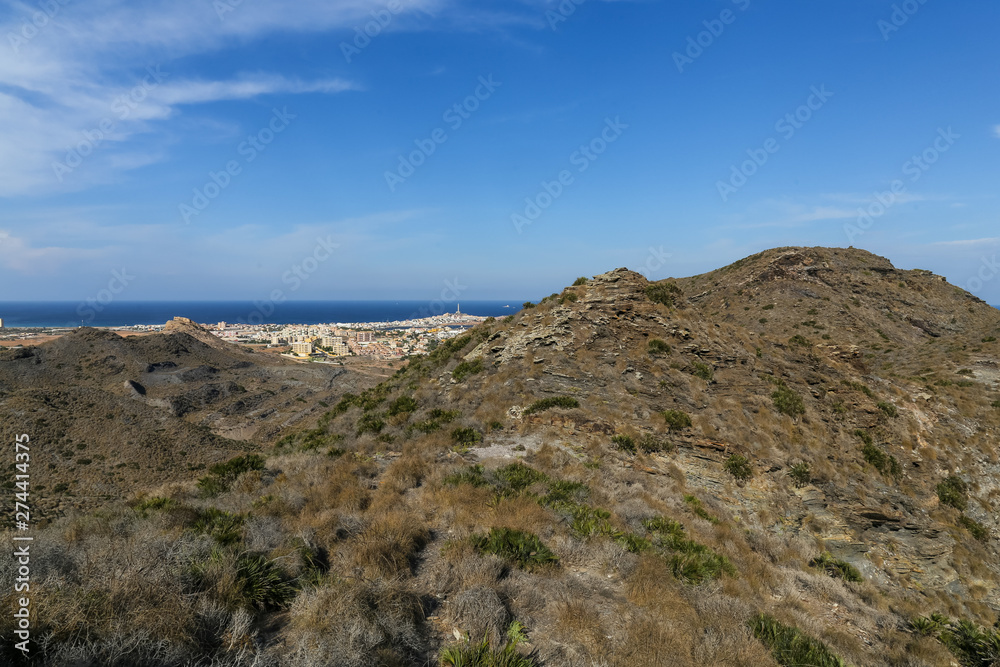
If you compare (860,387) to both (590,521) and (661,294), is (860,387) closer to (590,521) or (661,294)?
(661,294)

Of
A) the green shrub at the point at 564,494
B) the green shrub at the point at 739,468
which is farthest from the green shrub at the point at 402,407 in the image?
the green shrub at the point at 739,468

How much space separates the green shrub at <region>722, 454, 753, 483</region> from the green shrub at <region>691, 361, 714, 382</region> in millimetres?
4538

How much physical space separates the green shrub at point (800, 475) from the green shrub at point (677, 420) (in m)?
3.66

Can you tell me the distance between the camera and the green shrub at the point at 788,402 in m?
17.3

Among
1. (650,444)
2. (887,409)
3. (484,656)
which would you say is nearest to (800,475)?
(650,444)

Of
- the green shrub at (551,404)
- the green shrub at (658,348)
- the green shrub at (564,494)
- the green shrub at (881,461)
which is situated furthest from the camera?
the green shrub at (658,348)

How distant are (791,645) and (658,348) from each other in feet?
45.7

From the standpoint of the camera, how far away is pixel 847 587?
10188 mm

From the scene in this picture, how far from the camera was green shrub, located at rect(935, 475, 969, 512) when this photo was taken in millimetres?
16750

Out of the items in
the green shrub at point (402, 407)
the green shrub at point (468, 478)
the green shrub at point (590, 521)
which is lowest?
the green shrub at point (590, 521)

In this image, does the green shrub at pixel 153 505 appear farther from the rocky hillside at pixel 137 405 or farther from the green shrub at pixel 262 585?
the rocky hillside at pixel 137 405

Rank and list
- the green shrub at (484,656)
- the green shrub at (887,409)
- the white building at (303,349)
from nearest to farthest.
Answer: the green shrub at (484,656) < the green shrub at (887,409) < the white building at (303,349)

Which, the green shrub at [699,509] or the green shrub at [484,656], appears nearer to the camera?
the green shrub at [484,656]

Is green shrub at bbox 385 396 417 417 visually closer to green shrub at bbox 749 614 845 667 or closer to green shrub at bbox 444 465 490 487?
green shrub at bbox 444 465 490 487
